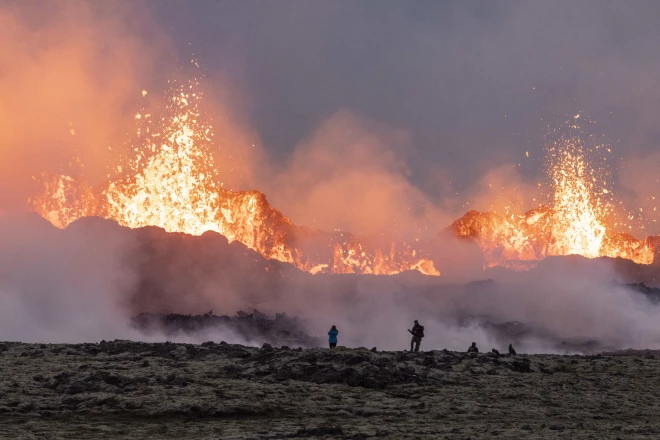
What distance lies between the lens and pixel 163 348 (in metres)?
52.6

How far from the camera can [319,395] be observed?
37.3m

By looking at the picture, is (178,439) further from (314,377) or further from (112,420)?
(314,377)

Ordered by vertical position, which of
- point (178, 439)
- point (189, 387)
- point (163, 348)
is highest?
point (163, 348)

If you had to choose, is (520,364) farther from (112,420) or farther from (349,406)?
(112,420)

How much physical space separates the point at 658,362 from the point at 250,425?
32.8 m

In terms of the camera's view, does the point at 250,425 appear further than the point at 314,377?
No

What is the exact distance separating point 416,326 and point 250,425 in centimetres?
2858

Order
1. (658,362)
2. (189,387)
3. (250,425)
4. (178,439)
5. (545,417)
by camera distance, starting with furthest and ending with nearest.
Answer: (658,362), (189,387), (545,417), (250,425), (178,439)

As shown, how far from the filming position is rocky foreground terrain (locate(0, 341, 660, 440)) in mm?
30172

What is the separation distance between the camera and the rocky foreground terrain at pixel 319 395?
30.2 meters

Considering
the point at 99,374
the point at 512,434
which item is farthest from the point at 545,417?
the point at 99,374

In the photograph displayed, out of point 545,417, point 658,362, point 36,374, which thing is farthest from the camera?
point 658,362

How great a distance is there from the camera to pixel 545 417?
33688 mm

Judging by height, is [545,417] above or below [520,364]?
below
